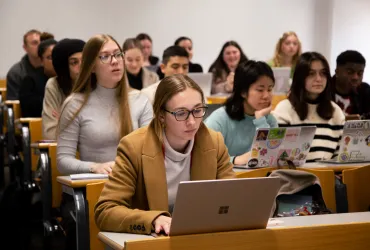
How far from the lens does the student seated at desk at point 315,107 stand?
423 cm

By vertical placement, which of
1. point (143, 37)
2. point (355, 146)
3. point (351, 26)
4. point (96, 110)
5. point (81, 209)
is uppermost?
point (351, 26)

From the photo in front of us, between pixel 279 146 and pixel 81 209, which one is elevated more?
pixel 279 146

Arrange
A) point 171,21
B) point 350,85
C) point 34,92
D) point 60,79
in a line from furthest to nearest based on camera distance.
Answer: point 171,21
point 34,92
point 350,85
point 60,79

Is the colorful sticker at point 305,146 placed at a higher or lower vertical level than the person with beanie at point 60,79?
lower

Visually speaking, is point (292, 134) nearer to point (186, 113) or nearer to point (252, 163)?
point (252, 163)

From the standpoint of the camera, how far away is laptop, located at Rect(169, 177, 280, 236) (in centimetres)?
196

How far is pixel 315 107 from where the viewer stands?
14.0ft

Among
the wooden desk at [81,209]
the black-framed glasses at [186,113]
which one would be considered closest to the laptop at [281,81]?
the wooden desk at [81,209]

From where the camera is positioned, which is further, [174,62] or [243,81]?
[174,62]

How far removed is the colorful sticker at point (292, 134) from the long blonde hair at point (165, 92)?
1062mm

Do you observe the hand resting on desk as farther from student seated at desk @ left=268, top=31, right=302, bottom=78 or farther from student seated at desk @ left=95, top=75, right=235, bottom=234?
student seated at desk @ left=268, top=31, right=302, bottom=78

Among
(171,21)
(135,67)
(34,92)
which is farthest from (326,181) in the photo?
(171,21)

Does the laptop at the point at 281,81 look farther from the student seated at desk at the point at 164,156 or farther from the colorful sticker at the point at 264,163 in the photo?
the student seated at desk at the point at 164,156

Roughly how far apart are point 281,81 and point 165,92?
4155 mm
